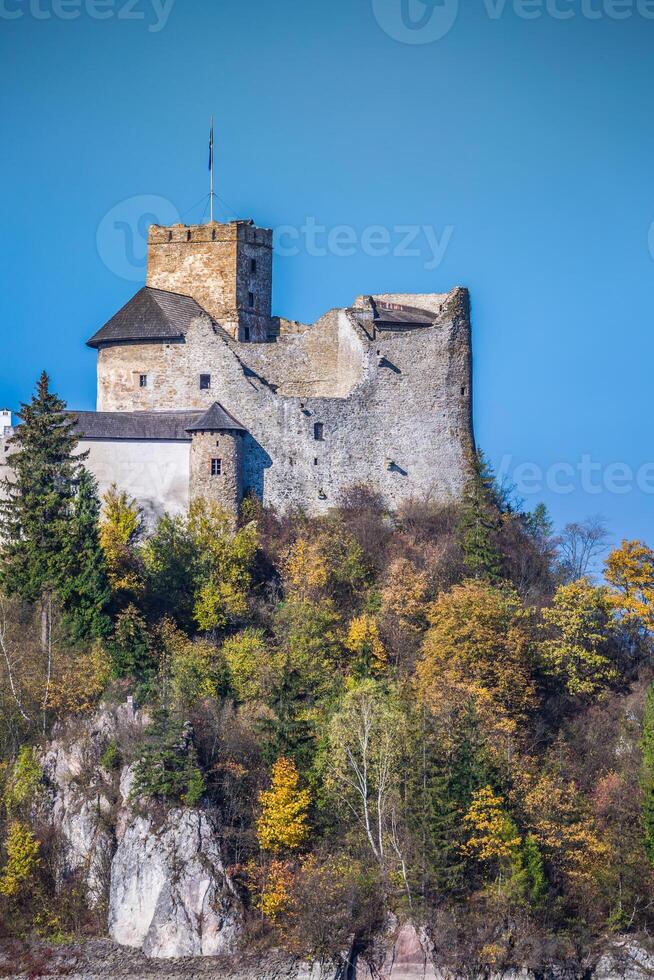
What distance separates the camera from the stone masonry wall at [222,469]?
6875 centimetres

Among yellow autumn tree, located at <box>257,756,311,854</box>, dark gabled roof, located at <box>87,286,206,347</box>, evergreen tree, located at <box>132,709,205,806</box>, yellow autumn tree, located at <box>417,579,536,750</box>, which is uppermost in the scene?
dark gabled roof, located at <box>87,286,206,347</box>

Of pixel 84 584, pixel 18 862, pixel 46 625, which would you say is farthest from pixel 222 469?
pixel 18 862

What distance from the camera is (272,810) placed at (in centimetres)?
5775

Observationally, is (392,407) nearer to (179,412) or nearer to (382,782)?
(179,412)

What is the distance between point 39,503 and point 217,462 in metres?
8.41

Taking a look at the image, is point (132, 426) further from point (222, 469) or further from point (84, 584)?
point (84, 584)

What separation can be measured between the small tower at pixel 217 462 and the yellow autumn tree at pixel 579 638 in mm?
12008

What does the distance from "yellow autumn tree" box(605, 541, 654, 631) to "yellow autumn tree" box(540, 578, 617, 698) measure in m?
0.58

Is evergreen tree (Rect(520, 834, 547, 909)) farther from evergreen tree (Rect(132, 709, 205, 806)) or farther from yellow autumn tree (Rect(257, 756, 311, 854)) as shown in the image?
evergreen tree (Rect(132, 709, 205, 806))

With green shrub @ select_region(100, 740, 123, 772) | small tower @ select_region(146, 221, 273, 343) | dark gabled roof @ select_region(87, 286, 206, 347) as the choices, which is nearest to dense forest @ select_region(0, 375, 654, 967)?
green shrub @ select_region(100, 740, 123, 772)

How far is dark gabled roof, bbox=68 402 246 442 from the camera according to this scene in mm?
69062

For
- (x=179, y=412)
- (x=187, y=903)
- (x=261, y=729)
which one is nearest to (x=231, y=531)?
(x=179, y=412)

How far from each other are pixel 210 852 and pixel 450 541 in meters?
15.6

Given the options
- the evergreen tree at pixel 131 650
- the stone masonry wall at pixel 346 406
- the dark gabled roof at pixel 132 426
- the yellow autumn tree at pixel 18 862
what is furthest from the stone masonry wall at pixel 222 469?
the yellow autumn tree at pixel 18 862
